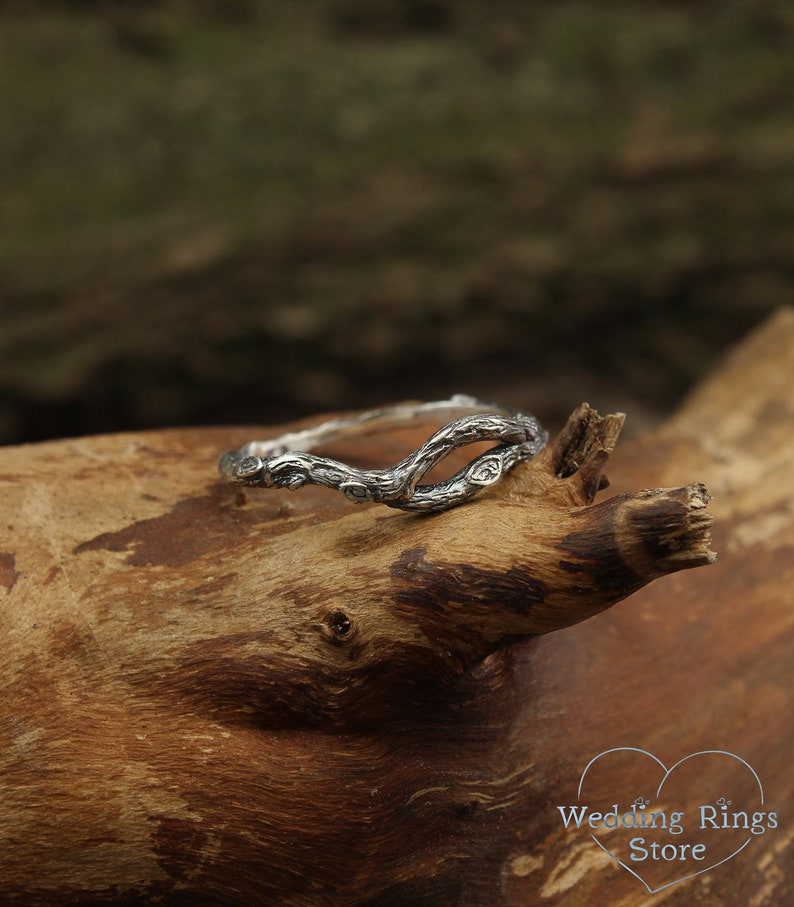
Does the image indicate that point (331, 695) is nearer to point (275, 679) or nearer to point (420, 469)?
point (275, 679)

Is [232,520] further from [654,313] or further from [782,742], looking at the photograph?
[654,313]

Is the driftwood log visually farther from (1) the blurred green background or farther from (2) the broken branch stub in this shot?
(1) the blurred green background

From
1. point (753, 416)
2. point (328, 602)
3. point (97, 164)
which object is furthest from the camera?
point (97, 164)

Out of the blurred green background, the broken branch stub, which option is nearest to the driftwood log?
the broken branch stub

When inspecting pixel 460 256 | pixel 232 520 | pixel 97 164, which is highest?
pixel 97 164

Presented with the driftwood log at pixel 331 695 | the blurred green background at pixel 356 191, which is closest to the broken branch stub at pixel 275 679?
the driftwood log at pixel 331 695

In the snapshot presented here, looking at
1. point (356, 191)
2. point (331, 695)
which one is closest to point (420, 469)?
point (331, 695)

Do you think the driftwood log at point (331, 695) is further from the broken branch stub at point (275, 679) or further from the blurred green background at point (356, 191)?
the blurred green background at point (356, 191)

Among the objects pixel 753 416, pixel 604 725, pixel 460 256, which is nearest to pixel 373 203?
pixel 460 256
